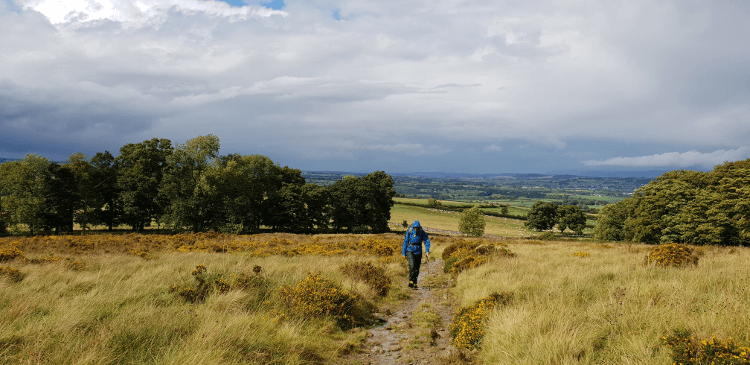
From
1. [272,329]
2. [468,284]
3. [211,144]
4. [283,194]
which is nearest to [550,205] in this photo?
[283,194]

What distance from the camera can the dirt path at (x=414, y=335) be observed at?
6.11 metres

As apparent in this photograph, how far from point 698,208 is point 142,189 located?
6991 centimetres

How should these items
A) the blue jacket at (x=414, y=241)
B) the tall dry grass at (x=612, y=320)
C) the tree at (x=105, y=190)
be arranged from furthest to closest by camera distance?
the tree at (x=105, y=190) < the blue jacket at (x=414, y=241) < the tall dry grass at (x=612, y=320)

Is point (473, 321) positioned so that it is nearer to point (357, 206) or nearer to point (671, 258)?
point (671, 258)

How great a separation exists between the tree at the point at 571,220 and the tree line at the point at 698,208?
1837 inches

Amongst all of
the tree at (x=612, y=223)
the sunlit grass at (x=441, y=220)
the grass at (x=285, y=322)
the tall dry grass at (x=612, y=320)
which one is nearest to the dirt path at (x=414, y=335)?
the grass at (x=285, y=322)

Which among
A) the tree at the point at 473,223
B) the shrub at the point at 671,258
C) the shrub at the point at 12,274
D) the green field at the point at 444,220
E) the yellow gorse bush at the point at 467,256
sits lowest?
the green field at the point at 444,220

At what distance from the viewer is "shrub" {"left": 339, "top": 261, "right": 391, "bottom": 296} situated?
34.4 feet

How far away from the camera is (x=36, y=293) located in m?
6.99

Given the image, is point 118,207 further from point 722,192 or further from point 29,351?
point 722,192

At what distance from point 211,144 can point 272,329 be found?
1783 inches

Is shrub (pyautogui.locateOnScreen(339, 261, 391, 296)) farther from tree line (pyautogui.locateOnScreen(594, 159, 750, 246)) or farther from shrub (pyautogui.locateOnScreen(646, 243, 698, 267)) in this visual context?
tree line (pyautogui.locateOnScreen(594, 159, 750, 246))

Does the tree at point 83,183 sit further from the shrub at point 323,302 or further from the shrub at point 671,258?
the shrub at point 671,258

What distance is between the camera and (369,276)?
437 inches
